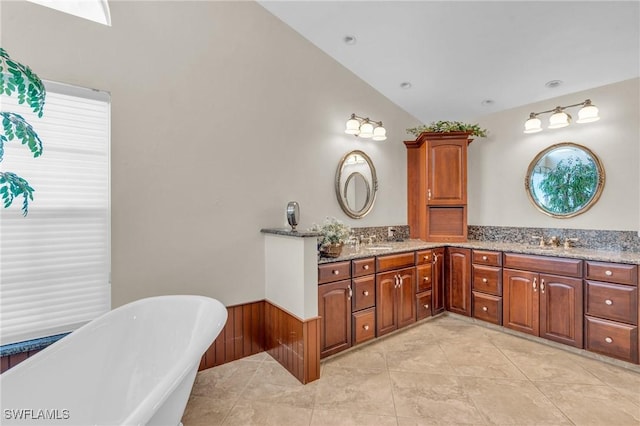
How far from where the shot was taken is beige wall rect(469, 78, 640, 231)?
278 cm

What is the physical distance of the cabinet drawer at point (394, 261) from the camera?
9.28 ft

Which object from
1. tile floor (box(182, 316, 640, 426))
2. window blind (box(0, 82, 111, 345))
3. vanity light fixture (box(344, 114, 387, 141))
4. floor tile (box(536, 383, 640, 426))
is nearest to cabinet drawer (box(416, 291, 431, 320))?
tile floor (box(182, 316, 640, 426))

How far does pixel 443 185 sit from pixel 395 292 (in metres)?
1.52

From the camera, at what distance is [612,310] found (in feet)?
7.84

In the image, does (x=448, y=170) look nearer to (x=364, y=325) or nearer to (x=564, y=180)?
(x=564, y=180)

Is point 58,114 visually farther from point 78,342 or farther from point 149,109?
point 78,342

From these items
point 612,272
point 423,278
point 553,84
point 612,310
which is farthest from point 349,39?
point 612,310

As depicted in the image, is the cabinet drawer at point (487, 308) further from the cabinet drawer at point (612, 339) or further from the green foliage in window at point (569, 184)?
the green foliage in window at point (569, 184)

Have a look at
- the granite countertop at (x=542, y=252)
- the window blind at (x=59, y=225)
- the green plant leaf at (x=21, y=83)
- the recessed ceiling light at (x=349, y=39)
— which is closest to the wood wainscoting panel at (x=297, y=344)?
the granite countertop at (x=542, y=252)

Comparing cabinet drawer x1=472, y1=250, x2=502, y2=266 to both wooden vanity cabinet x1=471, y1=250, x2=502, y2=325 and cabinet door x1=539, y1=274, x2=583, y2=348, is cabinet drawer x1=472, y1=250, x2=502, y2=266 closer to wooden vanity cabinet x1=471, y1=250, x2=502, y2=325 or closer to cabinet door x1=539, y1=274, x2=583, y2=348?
wooden vanity cabinet x1=471, y1=250, x2=502, y2=325

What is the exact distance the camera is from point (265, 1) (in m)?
2.59

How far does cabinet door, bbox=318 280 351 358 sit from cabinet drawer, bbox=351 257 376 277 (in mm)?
118

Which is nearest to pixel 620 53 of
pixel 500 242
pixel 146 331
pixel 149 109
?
pixel 500 242

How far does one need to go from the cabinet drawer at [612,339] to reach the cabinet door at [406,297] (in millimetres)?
1462
